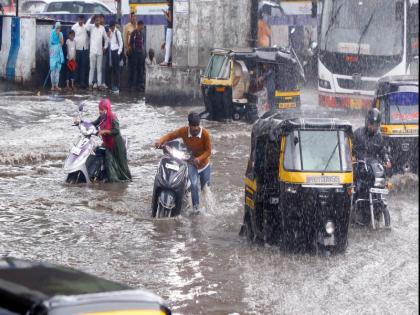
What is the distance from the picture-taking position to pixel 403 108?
1644 centimetres

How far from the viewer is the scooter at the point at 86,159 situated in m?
15.5

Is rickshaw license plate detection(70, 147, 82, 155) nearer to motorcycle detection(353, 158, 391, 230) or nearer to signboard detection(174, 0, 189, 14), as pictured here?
motorcycle detection(353, 158, 391, 230)

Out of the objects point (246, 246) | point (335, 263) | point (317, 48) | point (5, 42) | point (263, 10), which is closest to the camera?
point (335, 263)

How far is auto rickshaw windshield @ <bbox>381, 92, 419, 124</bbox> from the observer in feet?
53.6

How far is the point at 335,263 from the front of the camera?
11.6 meters

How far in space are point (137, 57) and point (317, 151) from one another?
1798 centimetres

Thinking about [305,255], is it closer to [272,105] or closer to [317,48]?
[272,105]

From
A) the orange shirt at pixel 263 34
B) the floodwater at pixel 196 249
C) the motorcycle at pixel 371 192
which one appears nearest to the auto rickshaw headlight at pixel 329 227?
the floodwater at pixel 196 249

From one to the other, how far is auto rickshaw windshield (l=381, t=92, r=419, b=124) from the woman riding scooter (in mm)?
3930

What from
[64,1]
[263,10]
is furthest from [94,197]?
[64,1]

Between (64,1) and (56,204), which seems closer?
(56,204)

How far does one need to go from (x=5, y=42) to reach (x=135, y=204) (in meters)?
14.7

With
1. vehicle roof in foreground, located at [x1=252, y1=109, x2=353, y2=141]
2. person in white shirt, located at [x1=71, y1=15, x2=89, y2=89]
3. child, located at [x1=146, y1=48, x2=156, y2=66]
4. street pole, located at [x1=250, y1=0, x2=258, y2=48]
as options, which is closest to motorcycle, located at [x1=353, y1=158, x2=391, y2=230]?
vehicle roof in foreground, located at [x1=252, y1=109, x2=353, y2=141]

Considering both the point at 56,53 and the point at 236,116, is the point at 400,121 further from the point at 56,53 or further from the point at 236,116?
the point at 56,53
